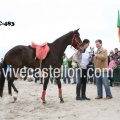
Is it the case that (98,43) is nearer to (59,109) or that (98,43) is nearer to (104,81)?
(104,81)

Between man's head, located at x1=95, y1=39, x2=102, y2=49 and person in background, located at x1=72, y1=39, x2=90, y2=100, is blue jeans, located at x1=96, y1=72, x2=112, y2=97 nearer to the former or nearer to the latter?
person in background, located at x1=72, y1=39, x2=90, y2=100

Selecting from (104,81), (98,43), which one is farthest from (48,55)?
(104,81)

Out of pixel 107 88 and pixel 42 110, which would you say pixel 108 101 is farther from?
pixel 42 110

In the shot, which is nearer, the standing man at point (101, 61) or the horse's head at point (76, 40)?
the horse's head at point (76, 40)

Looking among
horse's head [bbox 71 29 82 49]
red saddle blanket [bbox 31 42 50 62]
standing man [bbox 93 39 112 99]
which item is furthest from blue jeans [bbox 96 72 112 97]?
red saddle blanket [bbox 31 42 50 62]

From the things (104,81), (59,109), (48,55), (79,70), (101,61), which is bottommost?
(59,109)

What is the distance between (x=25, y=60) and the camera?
1088 cm

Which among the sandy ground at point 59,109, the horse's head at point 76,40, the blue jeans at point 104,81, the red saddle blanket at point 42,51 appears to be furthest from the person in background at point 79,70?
the red saddle blanket at point 42,51

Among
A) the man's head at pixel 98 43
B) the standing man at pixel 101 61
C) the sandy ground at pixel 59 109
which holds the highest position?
the man's head at pixel 98 43

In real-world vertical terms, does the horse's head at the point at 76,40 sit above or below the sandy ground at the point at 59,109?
above

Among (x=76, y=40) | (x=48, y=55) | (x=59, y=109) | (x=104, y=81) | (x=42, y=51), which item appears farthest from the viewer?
(x=104, y=81)

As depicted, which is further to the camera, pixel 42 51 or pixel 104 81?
pixel 104 81

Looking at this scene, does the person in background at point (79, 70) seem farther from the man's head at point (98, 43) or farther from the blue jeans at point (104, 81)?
the blue jeans at point (104, 81)

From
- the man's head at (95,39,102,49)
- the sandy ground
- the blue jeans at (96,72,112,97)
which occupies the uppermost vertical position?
the man's head at (95,39,102,49)
